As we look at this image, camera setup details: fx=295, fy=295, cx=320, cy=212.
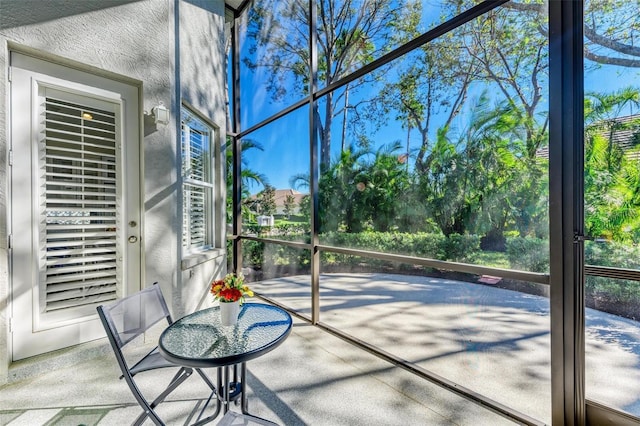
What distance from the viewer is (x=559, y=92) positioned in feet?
5.41

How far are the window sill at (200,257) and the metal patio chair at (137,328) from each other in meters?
1.30

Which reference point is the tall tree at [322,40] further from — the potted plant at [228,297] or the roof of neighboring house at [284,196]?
the potted plant at [228,297]

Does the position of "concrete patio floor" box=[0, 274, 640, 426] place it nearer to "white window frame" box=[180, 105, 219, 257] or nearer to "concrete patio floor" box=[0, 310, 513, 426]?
"concrete patio floor" box=[0, 310, 513, 426]

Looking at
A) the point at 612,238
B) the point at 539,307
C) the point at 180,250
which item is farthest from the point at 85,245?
the point at 612,238

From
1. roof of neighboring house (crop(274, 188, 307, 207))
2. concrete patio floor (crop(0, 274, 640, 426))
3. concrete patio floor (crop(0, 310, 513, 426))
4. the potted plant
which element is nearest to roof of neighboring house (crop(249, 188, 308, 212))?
roof of neighboring house (crop(274, 188, 307, 207))

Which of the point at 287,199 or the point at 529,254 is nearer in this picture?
the point at 529,254

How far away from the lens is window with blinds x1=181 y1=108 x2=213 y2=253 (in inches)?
146

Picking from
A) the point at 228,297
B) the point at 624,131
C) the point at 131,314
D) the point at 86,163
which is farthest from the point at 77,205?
the point at 624,131

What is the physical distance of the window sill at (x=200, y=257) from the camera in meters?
3.33

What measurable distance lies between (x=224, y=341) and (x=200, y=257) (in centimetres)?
223

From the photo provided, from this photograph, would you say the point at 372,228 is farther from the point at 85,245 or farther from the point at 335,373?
the point at 85,245

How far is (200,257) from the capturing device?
365 cm

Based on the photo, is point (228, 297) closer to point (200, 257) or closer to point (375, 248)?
point (375, 248)

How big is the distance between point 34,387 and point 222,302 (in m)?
1.76
